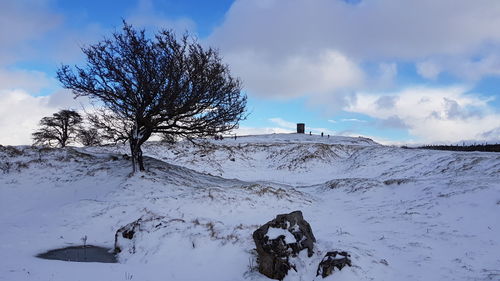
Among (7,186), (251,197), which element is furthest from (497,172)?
(7,186)

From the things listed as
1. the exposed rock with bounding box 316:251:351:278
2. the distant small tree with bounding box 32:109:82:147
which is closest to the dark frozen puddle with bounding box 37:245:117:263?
the exposed rock with bounding box 316:251:351:278

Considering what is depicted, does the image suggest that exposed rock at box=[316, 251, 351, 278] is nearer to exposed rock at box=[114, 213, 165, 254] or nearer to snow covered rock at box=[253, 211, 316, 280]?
snow covered rock at box=[253, 211, 316, 280]

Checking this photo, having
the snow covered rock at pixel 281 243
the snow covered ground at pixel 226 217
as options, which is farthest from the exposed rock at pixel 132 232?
the snow covered rock at pixel 281 243

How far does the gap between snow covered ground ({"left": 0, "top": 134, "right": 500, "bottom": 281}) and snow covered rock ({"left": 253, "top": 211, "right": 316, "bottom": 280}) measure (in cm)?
19

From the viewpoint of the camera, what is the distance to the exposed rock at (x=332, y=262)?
655cm

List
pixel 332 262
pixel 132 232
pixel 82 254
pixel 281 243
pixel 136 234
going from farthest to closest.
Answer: pixel 132 232 → pixel 136 234 → pixel 82 254 → pixel 281 243 → pixel 332 262

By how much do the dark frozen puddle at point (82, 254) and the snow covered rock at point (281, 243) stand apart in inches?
147

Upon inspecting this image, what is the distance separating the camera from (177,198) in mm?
13320

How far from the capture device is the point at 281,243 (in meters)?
7.12

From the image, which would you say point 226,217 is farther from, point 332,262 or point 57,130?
point 57,130

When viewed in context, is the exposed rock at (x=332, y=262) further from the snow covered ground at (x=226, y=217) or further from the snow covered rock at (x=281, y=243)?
the snow covered rock at (x=281, y=243)

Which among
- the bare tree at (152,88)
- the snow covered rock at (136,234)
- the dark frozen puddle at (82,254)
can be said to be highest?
→ the bare tree at (152,88)

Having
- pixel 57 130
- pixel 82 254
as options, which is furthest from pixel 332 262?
pixel 57 130

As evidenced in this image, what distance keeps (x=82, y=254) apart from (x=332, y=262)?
6225 mm
